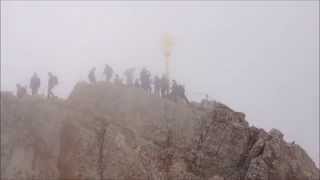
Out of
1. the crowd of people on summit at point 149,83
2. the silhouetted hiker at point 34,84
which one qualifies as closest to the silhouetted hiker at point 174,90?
the crowd of people on summit at point 149,83

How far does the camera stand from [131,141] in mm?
62531

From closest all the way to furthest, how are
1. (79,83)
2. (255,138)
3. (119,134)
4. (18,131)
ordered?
(18,131), (119,134), (255,138), (79,83)

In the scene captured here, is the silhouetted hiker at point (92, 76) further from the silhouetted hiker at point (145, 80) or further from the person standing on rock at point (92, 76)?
the silhouetted hiker at point (145, 80)

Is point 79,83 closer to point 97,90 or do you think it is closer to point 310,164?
point 97,90

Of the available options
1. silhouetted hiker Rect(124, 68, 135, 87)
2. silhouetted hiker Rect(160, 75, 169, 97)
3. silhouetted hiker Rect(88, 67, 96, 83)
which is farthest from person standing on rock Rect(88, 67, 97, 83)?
silhouetted hiker Rect(160, 75, 169, 97)

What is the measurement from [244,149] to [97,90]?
Result: 17218mm

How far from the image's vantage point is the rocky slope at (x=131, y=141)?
5850 cm

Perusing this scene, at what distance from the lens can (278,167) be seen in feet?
210

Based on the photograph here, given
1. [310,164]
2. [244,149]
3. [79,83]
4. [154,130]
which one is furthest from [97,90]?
[310,164]

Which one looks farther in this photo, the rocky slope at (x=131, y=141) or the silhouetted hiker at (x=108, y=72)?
the silhouetted hiker at (x=108, y=72)

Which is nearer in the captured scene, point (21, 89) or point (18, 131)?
point (18, 131)

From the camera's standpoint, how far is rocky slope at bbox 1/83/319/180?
58500 mm

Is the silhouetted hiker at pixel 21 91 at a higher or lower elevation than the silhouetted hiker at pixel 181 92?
lower

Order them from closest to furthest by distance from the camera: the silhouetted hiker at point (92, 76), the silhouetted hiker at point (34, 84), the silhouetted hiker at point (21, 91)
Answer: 1. the silhouetted hiker at point (21, 91)
2. the silhouetted hiker at point (34, 84)
3. the silhouetted hiker at point (92, 76)
